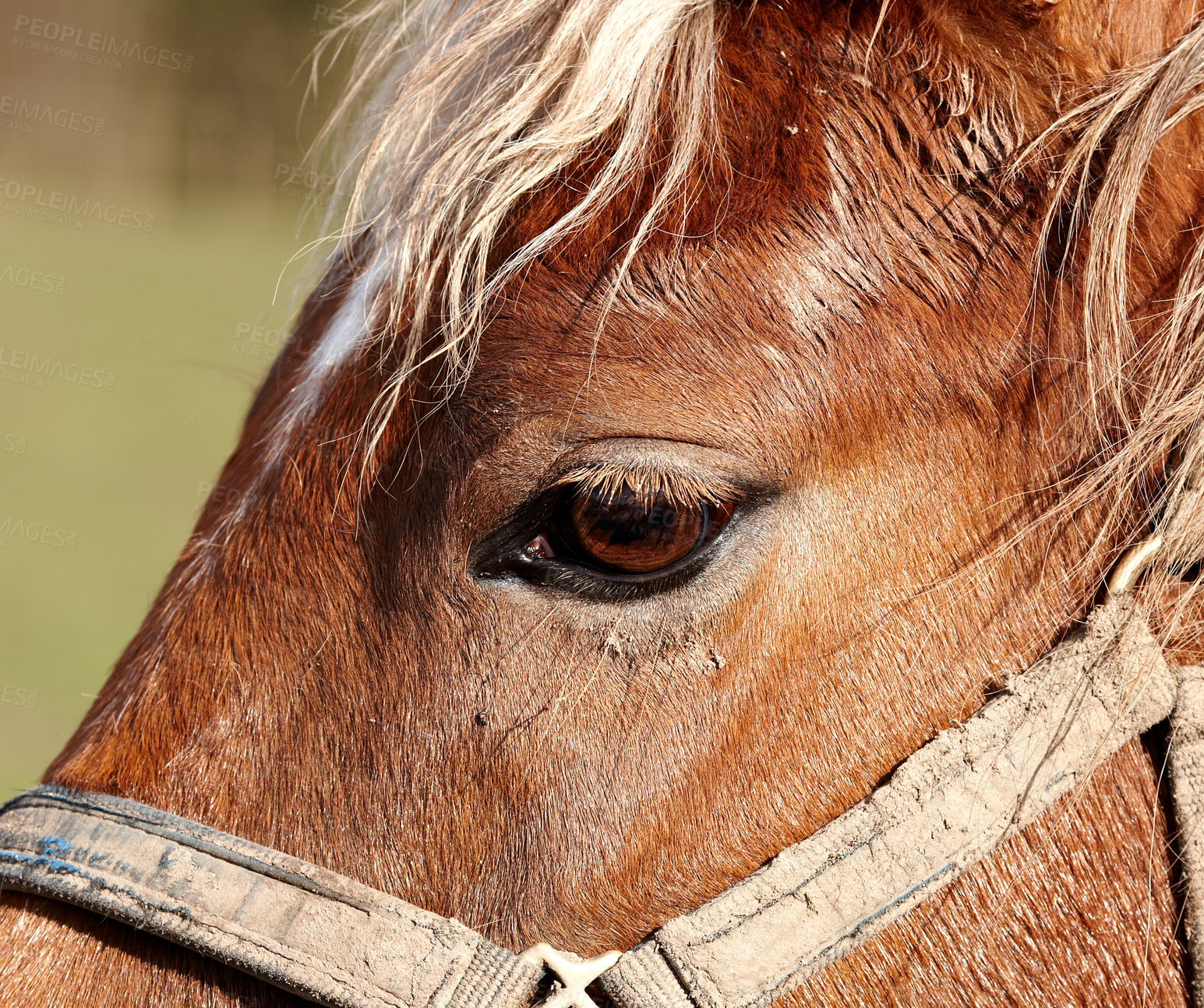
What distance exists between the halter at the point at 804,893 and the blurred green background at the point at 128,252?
232 inches

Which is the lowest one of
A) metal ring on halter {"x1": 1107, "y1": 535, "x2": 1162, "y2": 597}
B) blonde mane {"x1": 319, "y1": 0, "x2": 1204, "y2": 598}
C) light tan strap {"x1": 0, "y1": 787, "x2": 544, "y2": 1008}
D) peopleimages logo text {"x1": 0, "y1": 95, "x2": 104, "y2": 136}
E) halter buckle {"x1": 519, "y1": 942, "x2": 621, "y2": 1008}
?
halter buckle {"x1": 519, "y1": 942, "x2": 621, "y2": 1008}

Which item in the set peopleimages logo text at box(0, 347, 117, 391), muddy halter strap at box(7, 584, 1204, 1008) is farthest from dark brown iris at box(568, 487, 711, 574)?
peopleimages logo text at box(0, 347, 117, 391)

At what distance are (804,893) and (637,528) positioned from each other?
0.40 metres

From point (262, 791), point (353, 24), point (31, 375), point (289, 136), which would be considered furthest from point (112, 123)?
point (262, 791)

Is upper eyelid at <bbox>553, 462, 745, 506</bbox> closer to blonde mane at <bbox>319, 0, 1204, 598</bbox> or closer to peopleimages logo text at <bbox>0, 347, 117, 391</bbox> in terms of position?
blonde mane at <bbox>319, 0, 1204, 598</bbox>

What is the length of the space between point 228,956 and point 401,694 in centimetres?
31

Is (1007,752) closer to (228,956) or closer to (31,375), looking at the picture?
(228,956)

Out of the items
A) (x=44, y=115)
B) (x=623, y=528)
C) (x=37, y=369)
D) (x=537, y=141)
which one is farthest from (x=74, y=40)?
(x=623, y=528)

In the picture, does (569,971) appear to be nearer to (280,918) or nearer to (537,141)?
(280,918)

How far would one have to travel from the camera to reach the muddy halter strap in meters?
0.96

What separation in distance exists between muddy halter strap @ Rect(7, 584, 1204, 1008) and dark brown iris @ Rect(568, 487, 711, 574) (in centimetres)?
32

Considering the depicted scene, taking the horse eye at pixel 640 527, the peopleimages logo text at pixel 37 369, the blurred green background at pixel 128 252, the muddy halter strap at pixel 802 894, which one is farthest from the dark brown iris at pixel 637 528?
the peopleimages logo text at pixel 37 369

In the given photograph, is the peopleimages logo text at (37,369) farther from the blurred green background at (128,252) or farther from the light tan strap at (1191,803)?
the light tan strap at (1191,803)

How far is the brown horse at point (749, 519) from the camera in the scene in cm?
98
